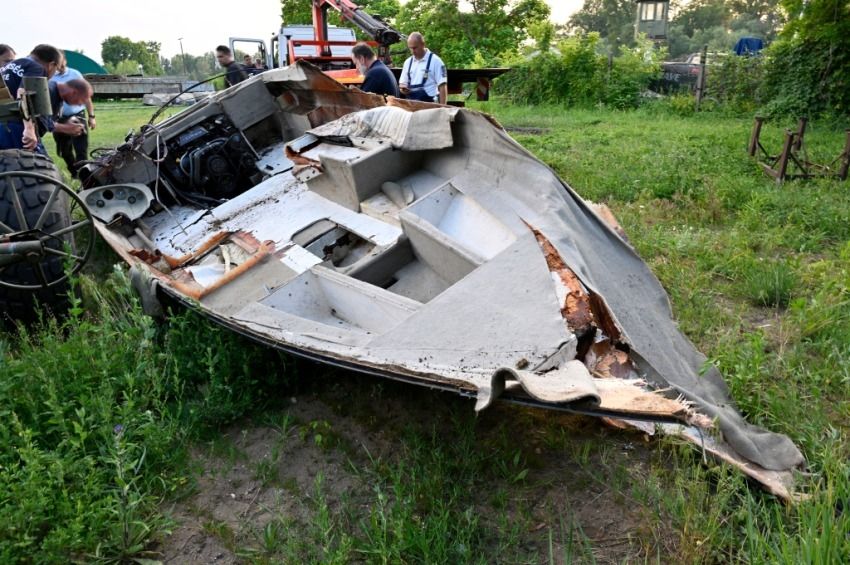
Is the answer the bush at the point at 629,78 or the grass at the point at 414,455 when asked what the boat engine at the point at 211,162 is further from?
the bush at the point at 629,78

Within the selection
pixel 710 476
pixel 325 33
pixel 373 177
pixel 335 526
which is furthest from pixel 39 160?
pixel 325 33

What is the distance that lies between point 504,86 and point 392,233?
16795 mm

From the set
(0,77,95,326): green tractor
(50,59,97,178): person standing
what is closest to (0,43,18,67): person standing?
(50,59,97,178): person standing

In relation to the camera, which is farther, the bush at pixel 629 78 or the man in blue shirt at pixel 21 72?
the bush at pixel 629 78

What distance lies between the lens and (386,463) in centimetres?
269

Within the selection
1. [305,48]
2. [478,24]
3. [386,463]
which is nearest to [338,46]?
[305,48]

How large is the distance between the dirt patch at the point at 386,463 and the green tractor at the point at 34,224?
1632 mm

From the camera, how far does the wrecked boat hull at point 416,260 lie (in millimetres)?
2271

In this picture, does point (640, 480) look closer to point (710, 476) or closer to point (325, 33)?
point (710, 476)

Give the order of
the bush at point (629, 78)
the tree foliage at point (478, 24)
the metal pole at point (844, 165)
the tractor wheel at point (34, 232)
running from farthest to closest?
the tree foliage at point (478, 24) < the bush at point (629, 78) < the metal pole at point (844, 165) < the tractor wheel at point (34, 232)

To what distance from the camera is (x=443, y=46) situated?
80.5 ft

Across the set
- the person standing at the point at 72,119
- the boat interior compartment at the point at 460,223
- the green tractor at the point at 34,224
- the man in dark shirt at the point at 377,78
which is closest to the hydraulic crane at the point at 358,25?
the man in dark shirt at the point at 377,78

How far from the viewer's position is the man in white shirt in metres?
7.02

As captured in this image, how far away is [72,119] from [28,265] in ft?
11.7
